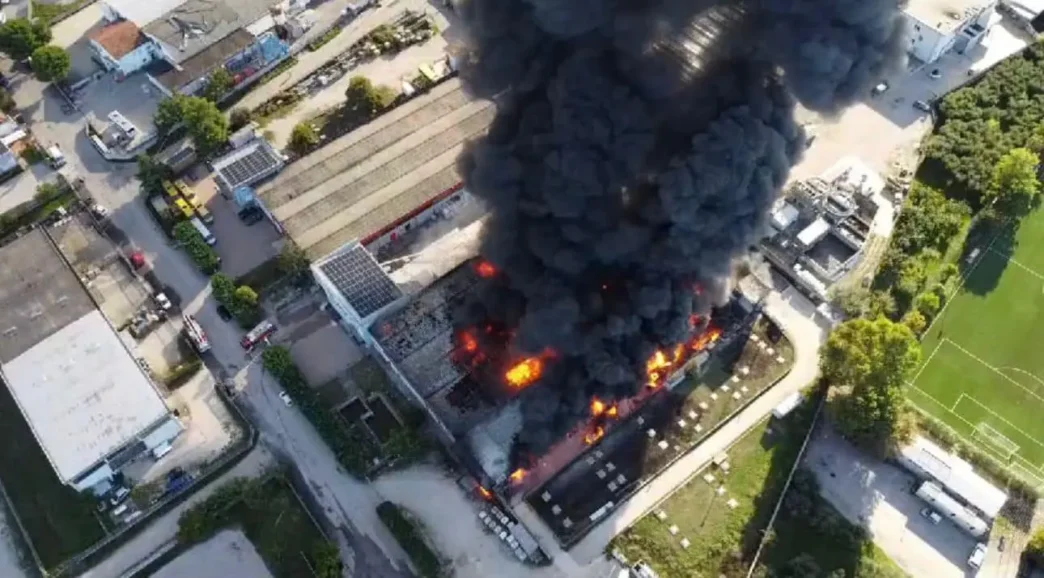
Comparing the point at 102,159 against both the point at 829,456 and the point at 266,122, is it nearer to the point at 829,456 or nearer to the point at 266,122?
the point at 266,122

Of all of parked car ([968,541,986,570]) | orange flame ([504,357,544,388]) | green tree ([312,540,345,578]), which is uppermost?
orange flame ([504,357,544,388])

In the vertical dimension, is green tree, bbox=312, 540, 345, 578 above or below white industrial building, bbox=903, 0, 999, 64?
below

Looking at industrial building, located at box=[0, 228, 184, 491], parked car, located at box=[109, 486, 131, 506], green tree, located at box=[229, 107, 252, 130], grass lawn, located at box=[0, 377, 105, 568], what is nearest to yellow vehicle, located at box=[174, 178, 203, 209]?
green tree, located at box=[229, 107, 252, 130]

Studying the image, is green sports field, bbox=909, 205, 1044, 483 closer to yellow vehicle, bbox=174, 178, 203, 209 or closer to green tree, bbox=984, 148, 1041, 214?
green tree, bbox=984, 148, 1041, 214

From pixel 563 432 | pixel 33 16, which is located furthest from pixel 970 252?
pixel 33 16

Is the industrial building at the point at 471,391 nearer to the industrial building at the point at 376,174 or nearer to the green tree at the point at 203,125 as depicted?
the industrial building at the point at 376,174

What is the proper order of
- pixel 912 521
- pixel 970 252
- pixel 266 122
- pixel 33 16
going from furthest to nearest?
pixel 33 16 → pixel 266 122 → pixel 970 252 → pixel 912 521

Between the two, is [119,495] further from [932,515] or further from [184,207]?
[932,515]
